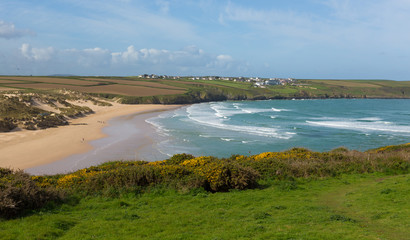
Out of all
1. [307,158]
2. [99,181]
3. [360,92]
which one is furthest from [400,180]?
[360,92]

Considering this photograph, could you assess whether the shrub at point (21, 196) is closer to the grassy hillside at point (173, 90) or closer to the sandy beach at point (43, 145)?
the sandy beach at point (43, 145)

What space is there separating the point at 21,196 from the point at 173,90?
12289 cm

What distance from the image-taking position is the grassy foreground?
8773 mm

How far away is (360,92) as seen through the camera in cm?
17350

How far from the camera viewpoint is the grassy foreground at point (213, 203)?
28.8 ft

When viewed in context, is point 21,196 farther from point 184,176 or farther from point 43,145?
point 43,145

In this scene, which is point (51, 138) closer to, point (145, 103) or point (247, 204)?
point (247, 204)

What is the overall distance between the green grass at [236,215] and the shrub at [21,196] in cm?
49

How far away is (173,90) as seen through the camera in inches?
5217

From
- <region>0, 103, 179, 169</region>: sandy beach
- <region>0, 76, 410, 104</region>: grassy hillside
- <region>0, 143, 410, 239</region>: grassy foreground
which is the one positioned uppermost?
<region>0, 76, 410, 104</region>: grassy hillside

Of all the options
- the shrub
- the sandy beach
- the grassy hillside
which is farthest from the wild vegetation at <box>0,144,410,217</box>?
the grassy hillside

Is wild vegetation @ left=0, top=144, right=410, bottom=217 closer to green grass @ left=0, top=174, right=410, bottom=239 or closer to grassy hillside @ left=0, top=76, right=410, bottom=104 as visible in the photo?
green grass @ left=0, top=174, right=410, bottom=239

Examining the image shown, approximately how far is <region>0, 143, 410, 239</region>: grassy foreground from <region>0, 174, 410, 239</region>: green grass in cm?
3

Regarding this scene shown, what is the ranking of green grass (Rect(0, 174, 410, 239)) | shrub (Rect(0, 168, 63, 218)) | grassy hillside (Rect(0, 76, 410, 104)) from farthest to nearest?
grassy hillside (Rect(0, 76, 410, 104)), shrub (Rect(0, 168, 63, 218)), green grass (Rect(0, 174, 410, 239))
